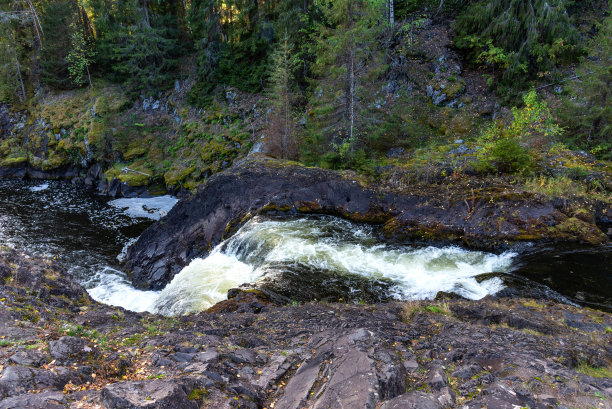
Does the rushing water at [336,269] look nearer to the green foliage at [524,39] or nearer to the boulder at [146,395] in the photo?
the boulder at [146,395]

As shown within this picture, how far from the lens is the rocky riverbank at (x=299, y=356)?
3.35 m

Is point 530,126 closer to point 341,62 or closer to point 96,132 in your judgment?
point 341,62

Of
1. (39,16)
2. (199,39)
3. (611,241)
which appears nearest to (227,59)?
(199,39)

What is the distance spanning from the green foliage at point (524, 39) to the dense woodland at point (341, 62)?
0.06 meters

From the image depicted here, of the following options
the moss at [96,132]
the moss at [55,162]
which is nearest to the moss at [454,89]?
the moss at [96,132]

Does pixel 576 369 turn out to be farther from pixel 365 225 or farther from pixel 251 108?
pixel 251 108

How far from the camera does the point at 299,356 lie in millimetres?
4559

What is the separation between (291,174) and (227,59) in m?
17.1

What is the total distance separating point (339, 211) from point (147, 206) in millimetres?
14138

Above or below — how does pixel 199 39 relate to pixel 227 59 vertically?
above

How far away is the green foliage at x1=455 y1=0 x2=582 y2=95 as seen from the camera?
1553 centimetres

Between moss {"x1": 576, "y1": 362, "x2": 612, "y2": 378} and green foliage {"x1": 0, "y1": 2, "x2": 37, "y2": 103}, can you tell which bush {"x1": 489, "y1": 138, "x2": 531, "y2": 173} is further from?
green foliage {"x1": 0, "y1": 2, "x2": 37, "y2": 103}

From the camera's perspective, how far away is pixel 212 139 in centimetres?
2339

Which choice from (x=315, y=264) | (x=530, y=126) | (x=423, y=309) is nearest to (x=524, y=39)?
(x=530, y=126)
